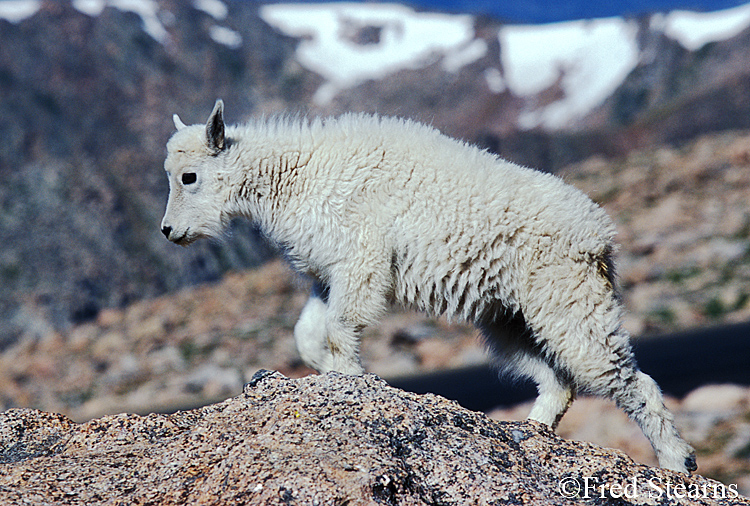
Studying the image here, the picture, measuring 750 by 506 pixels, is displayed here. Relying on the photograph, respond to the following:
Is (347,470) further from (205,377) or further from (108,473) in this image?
(205,377)

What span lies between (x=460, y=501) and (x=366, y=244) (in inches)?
82.8

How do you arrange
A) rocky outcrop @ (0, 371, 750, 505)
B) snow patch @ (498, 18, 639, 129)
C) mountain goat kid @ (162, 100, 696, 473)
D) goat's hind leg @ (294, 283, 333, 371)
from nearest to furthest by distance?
rocky outcrop @ (0, 371, 750, 505) < mountain goat kid @ (162, 100, 696, 473) < goat's hind leg @ (294, 283, 333, 371) < snow patch @ (498, 18, 639, 129)

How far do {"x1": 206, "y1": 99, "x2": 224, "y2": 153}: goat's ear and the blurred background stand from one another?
35.0 inches

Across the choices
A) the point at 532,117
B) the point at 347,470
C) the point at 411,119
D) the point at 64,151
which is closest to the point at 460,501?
the point at 347,470

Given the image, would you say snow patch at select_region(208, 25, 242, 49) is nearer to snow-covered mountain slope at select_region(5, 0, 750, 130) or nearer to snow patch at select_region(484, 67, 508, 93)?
snow-covered mountain slope at select_region(5, 0, 750, 130)

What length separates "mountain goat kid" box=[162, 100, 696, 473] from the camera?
5.14 meters

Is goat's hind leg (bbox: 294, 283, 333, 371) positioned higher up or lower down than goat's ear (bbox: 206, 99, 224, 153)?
lower down

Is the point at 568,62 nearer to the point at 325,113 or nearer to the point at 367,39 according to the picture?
the point at 367,39

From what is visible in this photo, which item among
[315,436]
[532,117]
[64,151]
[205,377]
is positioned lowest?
[315,436]

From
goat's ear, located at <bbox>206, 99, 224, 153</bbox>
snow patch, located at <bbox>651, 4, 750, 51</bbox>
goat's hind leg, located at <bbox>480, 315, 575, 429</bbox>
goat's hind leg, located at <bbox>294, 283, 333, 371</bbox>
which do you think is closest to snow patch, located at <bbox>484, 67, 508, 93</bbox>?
snow patch, located at <bbox>651, 4, 750, 51</bbox>

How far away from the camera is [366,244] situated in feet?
17.4

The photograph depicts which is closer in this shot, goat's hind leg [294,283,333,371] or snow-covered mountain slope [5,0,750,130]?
goat's hind leg [294,283,333,371]

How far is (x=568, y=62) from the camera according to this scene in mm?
124438

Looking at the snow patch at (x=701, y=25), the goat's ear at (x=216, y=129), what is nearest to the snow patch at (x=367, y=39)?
the snow patch at (x=701, y=25)
